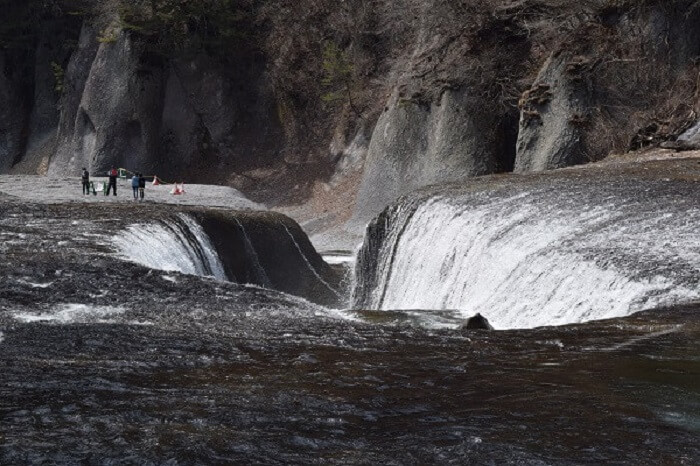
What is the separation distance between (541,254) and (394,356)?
4747 millimetres

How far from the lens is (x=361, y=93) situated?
3859 cm

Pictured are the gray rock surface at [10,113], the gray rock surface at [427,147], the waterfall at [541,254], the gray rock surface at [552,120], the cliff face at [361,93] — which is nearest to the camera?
the waterfall at [541,254]

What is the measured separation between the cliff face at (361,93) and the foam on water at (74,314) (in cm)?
1410

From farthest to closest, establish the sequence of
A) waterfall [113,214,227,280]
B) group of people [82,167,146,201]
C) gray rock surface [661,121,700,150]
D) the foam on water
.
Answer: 1. group of people [82,167,146,201]
2. gray rock surface [661,121,700,150]
3. waterfall [113,214,227,280]
4. the foam on water

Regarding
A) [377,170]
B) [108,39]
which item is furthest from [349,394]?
[108,39]

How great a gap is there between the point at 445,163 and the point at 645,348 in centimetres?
2134

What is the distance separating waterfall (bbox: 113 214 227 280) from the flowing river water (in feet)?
1.22

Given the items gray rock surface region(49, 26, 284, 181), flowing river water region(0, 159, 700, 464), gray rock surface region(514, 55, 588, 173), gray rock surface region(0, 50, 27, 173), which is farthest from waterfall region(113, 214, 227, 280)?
gray rock surface region(0, 50, 27, 173)

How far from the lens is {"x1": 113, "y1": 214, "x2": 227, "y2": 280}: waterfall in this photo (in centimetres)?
1581

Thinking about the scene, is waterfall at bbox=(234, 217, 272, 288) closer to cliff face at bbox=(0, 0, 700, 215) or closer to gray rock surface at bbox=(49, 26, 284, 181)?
cliff face at bbox=(0, 0, 700, 215)

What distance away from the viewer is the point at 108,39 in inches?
1655

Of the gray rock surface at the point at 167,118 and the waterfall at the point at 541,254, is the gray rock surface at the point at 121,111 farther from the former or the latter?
the waterfall at the point at 541,254

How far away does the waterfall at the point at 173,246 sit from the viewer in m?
15.8

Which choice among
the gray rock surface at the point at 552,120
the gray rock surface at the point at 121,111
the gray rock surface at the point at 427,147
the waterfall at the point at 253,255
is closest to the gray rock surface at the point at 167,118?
the gray rock surface at the point at 121,111
